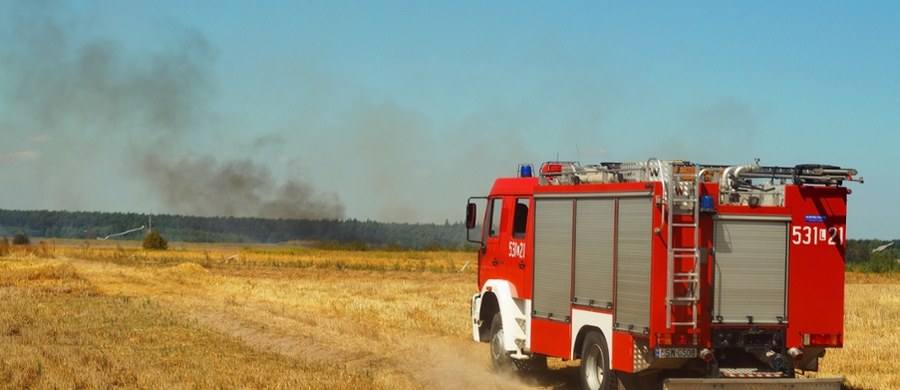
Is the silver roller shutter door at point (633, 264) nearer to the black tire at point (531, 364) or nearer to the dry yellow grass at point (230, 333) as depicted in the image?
the dry yellow grass at point (230, 333)

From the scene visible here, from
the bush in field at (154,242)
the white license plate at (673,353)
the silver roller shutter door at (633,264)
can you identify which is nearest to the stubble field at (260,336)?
the silver roller shutter door at (633,264)

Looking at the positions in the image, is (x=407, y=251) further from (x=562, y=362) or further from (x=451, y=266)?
(x=562, y=362)

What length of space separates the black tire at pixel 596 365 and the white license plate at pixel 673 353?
1.13 metres

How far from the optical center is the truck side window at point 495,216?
63.3 feet

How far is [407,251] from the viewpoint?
103m

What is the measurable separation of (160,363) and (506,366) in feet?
17.8

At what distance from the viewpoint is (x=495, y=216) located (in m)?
19.5

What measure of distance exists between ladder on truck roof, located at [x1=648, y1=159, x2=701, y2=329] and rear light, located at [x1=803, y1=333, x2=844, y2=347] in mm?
1631

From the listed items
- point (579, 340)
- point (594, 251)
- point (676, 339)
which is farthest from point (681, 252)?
point (579, 340)

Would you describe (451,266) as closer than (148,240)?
Yes

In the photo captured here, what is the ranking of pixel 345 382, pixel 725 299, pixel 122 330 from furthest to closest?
pixel 122 330
pixel 345 382
pixel 725 299

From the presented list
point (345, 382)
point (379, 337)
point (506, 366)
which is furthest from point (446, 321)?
point (345, 382)

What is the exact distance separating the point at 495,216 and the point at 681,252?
5.62 metres

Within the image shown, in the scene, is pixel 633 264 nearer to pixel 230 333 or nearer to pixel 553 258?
pixel 553 258
